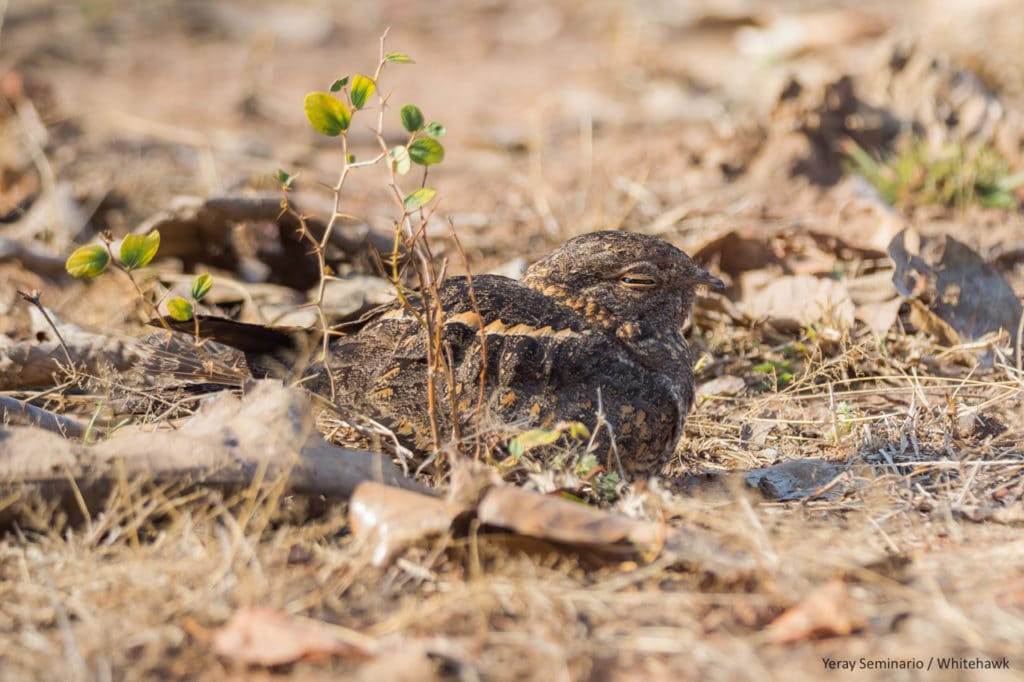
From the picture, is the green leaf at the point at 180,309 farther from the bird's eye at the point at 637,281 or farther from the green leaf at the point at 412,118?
the bird's eye at the point at 637,281

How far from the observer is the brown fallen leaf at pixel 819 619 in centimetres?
201

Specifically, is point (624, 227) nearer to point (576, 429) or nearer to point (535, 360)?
point (535, 360)

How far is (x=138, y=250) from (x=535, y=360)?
105 centimetres

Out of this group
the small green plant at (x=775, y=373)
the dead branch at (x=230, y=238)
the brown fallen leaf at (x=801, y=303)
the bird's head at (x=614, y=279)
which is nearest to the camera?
the bird's head at (x=614, y=279)

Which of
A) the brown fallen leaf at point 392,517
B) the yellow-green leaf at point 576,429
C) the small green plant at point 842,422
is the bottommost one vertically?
the small green plant at point 842,422

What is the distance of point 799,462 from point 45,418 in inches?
83.3

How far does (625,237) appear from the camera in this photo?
3.34m

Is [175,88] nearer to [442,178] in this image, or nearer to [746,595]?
[442,178]

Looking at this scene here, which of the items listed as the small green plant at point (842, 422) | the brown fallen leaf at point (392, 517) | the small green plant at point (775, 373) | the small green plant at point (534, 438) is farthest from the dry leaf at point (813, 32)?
the brown fallen leaf at point (392, 517)

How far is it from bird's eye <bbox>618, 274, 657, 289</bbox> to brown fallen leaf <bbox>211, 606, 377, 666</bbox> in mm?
1621

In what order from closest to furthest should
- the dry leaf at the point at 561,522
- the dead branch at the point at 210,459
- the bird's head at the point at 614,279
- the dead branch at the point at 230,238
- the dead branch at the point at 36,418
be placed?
the dry leaf at the point at 561,522 → the dead branch at the point at 210,459 → the dead branch at the point at 36,418 → the bird's head at the point at 614,279 → the dead branch at the point at 230,238

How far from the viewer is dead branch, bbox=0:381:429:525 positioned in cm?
234

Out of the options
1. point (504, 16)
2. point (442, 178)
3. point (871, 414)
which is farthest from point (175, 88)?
point (871, 414)

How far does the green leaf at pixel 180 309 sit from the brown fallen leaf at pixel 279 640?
964mm
